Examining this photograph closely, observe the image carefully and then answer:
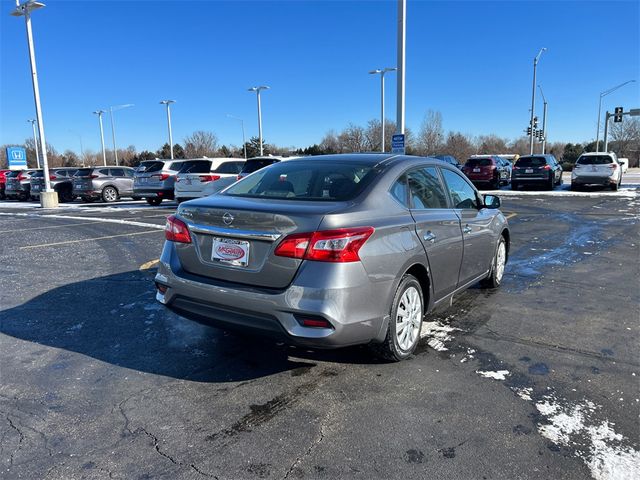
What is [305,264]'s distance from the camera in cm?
309

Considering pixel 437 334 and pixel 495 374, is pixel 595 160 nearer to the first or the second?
pixel 437 334

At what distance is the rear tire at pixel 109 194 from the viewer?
21594 mm

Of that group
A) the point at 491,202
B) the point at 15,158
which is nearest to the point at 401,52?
the point at 491,202

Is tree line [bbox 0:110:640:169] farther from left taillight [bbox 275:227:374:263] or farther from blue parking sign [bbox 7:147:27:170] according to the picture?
left taillight [bbox 275:227:374:263]

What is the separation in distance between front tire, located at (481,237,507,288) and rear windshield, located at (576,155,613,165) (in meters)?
18.4

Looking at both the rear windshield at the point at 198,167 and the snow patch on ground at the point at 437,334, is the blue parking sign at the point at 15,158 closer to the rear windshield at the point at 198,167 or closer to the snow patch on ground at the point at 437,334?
the rear windshield at the point at 198,167

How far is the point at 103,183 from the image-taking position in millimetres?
21422

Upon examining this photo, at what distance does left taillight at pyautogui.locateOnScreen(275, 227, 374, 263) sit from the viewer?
10.1 feet

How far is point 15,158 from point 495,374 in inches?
1863

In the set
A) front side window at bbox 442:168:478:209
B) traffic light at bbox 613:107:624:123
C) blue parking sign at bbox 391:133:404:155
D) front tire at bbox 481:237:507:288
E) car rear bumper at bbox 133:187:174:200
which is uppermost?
traffic light at bbox 613:107:624:123

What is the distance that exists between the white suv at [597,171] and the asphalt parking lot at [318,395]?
57.5ft

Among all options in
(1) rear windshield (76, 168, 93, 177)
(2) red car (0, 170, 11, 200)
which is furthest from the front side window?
(2) red car (0, 170, 11, 200)

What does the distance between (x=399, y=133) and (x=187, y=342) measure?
1421 cm

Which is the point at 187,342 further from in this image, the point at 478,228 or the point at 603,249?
the point at 603,249
